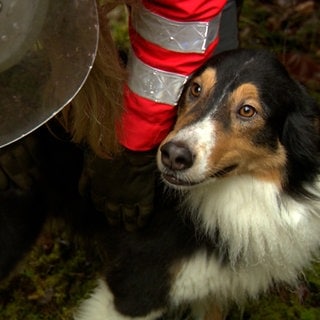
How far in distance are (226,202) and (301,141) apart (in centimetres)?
27

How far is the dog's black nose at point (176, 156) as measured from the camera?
1.71m

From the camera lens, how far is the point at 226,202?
2.00m

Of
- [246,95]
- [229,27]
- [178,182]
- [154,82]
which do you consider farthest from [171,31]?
[229,27]

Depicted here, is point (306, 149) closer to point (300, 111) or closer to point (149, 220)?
point (300, 111)

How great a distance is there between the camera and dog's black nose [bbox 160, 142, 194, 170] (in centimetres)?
171

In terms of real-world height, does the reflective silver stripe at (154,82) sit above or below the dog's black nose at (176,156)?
above

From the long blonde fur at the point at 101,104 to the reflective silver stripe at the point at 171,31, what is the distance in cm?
8

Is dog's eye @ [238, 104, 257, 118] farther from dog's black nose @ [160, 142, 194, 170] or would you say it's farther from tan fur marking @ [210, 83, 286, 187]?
dog's black nose @ [160, 142, 194, 170]

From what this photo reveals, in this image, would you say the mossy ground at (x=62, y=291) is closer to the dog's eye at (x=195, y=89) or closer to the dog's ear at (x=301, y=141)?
the dog's ear at (x=301, y=141)

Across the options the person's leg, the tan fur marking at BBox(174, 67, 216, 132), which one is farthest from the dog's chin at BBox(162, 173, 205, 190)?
the person's leg

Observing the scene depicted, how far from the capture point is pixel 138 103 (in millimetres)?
1830

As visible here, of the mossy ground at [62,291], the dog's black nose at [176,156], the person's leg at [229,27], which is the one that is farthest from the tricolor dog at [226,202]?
the person's leg at [229,27]

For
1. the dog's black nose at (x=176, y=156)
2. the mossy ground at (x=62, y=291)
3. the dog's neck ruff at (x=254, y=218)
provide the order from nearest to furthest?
the dog's black nose at (x=176, y=156), the dog's neck ruff at (x=254, y=218), the mossy ground at (x=62, y=291)

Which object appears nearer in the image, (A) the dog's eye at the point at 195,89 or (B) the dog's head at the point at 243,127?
(B) the dog's head at the point at 243,127
